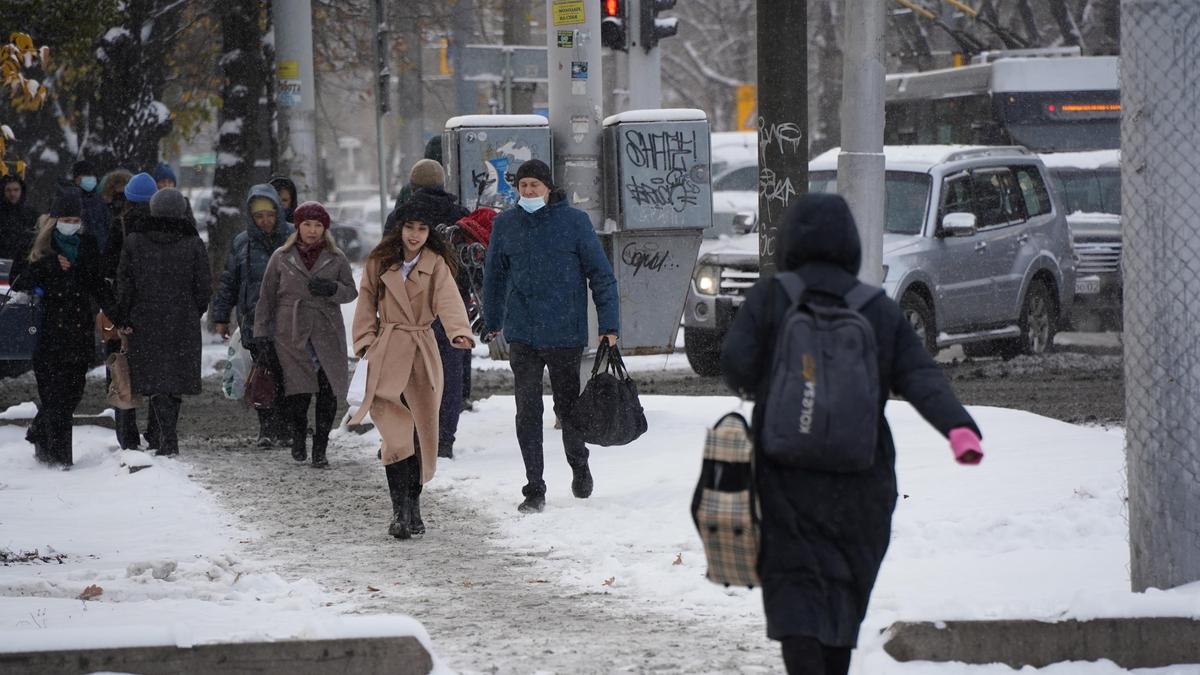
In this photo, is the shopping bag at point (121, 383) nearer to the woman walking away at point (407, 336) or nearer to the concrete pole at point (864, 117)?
the woman walking away at point (407, 336)

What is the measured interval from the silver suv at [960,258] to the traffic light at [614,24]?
8.78 ft

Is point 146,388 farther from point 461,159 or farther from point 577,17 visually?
point 577,17

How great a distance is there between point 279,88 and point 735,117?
39174 mm

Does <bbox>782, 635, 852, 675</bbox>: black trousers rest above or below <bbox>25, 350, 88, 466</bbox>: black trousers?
above

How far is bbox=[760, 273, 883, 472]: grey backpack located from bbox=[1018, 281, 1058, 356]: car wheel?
12.6 metres

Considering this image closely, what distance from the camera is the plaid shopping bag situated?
15.3 feet

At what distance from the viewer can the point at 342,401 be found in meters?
14.6

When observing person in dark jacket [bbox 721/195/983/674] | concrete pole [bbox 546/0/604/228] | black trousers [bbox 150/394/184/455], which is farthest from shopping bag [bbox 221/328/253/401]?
person in dark jacket [bbox 721/195/983/674]

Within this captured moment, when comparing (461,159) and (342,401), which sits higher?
(461,159)

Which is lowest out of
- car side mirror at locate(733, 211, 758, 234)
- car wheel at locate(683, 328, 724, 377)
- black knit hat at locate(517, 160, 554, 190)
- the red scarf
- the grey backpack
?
car wheel at locate(683, 328, 724, 377)

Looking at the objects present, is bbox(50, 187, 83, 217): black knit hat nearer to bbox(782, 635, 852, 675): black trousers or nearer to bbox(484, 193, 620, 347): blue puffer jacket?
bbox(484, 193, 620, 347): blue puffer jacket

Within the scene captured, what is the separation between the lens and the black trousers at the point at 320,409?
1095 cm

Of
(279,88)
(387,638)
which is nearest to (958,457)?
(387,638)

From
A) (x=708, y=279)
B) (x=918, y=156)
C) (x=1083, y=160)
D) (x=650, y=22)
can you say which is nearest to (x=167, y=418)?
(x=650, y=22)
